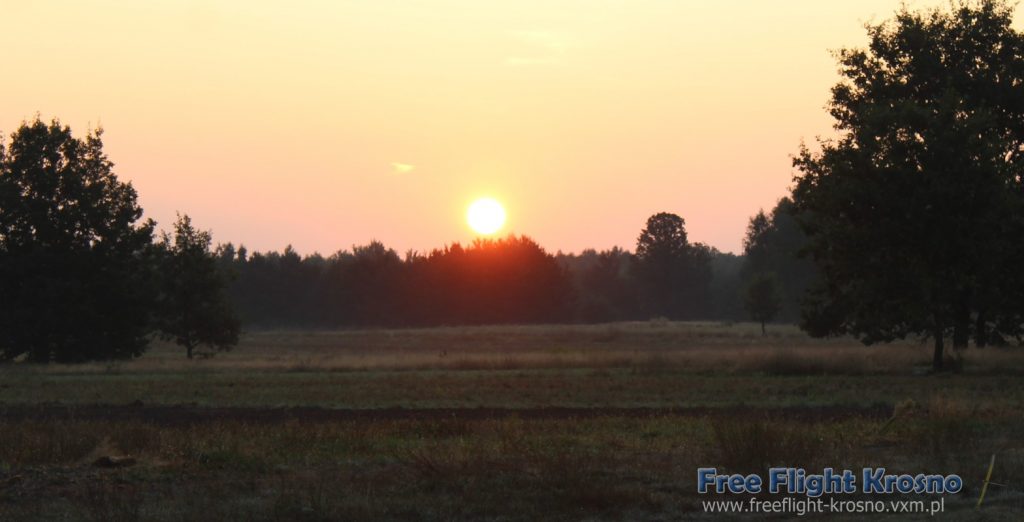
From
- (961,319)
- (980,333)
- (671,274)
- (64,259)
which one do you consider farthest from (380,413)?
(671,274)

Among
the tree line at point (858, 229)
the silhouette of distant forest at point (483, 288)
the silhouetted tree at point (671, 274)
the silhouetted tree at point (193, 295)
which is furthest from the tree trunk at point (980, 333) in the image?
the silhouetted tree at point (671, 274)

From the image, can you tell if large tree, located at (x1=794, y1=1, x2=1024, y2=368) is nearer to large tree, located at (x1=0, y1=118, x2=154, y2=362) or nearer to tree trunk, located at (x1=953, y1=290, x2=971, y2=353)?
tree trunk, located at (x1=953, y1=290, x2=971, y2=353)

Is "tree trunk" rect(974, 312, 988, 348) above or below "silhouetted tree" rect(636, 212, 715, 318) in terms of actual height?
below

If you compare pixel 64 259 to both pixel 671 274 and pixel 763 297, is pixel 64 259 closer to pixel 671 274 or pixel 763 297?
pixel 763 297

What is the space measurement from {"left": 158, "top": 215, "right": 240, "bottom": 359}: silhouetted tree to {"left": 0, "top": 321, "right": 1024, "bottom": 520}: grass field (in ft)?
50.4

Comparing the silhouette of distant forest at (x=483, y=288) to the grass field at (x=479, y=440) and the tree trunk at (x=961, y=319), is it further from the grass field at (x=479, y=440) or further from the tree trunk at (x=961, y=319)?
the grass field at (x=479, y=440)

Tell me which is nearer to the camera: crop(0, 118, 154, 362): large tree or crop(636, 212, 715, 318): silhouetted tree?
crop(0, 118, 154, 362): large tree

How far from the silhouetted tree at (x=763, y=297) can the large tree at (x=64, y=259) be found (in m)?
46.8

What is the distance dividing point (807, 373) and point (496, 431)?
65.4 ft

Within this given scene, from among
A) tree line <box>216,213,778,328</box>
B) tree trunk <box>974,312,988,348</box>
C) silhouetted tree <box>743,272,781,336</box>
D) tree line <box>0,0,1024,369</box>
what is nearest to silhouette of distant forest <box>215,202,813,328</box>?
tree line <box>216,213,778,328</box>

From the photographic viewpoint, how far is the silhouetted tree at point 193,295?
5062 cm

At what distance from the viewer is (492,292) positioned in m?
130

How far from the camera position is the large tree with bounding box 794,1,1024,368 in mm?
32562

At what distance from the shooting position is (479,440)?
16391 mm
